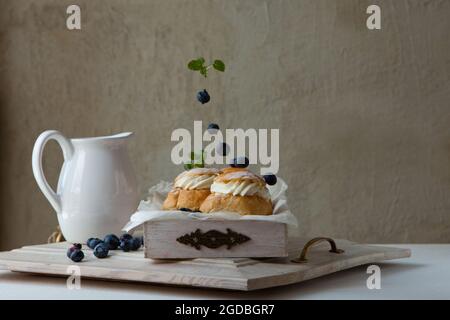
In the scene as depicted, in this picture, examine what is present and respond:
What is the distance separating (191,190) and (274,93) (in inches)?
60.6

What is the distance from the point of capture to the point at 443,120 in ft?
9.28

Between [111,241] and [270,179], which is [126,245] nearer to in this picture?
[111,241]

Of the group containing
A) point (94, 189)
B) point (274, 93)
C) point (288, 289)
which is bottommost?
point (288, 289)

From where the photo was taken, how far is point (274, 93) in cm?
291

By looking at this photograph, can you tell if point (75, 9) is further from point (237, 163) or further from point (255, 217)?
point (255, 217)

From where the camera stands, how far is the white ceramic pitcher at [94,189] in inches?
60.0

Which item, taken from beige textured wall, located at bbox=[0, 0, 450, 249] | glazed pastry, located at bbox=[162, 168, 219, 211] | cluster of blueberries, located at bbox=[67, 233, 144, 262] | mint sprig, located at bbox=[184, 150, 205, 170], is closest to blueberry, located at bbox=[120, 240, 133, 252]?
cluster of blueberries, located at bbox=[67, 233, 144, 262]

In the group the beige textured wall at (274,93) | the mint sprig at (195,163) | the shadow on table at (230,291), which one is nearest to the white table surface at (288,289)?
the shadow on table at (230,291)

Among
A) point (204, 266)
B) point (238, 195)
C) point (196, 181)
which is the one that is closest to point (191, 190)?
point (196, 181)

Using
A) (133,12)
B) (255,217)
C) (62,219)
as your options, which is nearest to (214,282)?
(255,217)

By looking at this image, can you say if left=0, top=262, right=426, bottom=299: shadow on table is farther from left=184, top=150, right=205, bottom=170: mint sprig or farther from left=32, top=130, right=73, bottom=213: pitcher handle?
left=184, top=150, right=205, bottom=170: mint sprig

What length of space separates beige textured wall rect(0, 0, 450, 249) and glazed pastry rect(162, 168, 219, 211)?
148cm

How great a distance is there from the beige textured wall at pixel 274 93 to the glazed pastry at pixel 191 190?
1477 mm

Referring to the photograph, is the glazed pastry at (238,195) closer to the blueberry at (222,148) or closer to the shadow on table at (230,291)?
the blueberry at (222,148)
